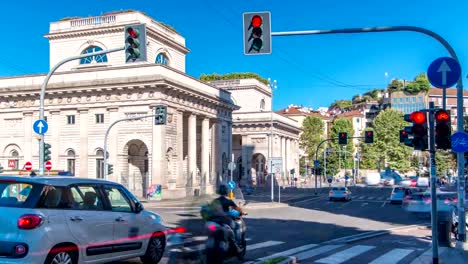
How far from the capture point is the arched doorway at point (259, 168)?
258 feet

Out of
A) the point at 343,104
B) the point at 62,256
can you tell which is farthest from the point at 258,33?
the point at 343,104

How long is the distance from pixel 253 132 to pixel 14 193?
7014 cm

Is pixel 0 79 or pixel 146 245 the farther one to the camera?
pixel 0 79

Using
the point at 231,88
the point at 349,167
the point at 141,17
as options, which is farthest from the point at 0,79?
the point at 349,167

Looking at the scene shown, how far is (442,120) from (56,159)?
4211 centimetres

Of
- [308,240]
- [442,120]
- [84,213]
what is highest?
[442,120]

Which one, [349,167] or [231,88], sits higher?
[231,88]

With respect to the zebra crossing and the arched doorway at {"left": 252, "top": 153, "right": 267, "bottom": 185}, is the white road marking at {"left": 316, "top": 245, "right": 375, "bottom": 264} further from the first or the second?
the arched doorway at {"left": 252, "top": 153, "right": 267, "bottom": 185}

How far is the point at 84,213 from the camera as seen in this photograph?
838 cm

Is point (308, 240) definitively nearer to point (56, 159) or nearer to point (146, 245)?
point (146, 245)

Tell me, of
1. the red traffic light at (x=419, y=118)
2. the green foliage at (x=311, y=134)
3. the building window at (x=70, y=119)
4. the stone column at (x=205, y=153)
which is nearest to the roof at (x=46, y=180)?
the red traffic light at (x=419, y=118)

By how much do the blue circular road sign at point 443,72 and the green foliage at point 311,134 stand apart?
98.3 m

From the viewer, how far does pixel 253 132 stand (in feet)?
255

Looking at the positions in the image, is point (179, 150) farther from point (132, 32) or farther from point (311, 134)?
point (311, 134)
